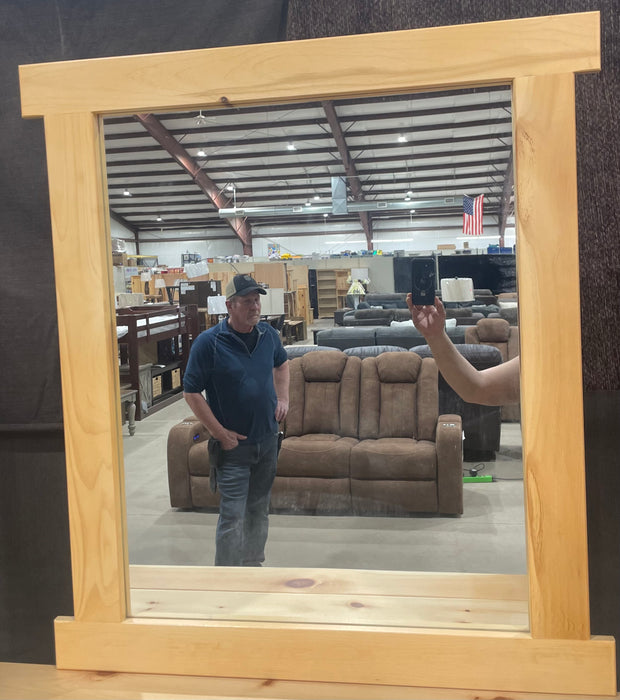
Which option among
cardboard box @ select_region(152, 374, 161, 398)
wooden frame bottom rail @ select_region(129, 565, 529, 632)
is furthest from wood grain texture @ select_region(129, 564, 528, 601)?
cardboard box @ select_region(152, 374, 161, 398)

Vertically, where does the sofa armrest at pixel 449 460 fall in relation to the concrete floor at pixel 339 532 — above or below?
above

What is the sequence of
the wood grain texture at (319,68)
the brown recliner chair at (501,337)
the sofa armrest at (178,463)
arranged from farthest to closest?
the sofa armrest at (178,463)
the brown recliner chair at (501,337)
the wood grain texture at (319,68)

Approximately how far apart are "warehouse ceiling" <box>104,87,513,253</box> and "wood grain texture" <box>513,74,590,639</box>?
0.36ft

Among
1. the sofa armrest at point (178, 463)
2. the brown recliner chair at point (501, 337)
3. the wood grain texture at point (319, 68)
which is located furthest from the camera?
the sofa armrest at point (178, 463)

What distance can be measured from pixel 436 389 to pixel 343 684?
23.2 inches

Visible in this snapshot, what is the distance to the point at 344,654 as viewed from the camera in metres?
1.20

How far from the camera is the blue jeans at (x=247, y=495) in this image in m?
1.28

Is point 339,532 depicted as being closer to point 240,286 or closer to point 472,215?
point 240,286

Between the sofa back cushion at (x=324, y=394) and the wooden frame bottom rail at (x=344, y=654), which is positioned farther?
the sofa back cushion at (x=324, y=394)

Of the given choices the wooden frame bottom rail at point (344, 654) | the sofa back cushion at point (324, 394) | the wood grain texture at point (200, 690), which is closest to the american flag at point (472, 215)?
the sofa back cushion at point (324, 394)

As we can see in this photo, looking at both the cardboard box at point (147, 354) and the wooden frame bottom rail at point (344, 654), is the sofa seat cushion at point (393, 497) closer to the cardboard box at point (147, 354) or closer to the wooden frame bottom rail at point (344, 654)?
the wooden frame bottom rail at point (344, 654)

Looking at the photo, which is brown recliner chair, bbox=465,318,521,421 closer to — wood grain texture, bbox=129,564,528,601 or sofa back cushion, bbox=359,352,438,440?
sofa back cushion, bbox=359,352,438,440

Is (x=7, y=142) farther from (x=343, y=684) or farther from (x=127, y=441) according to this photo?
(x=343, y=684)

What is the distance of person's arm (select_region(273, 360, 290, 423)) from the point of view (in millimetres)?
1283
